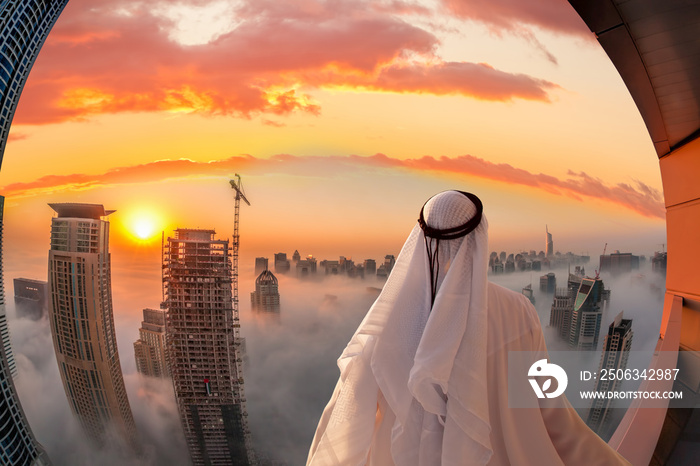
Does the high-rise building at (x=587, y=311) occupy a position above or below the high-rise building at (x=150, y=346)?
above

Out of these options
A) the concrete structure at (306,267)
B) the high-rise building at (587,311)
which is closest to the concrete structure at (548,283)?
the high-rise building at (587,311)

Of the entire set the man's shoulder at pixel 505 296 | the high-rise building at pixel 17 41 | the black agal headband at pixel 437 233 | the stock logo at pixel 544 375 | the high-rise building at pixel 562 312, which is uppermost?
the high-rise building at pixel 17 41

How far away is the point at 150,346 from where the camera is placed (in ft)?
13.8

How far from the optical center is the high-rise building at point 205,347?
388cm

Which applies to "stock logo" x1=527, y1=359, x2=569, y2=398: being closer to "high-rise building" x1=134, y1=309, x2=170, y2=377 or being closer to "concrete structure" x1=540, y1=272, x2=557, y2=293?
"concrete structure" x1=540, y1=272, x2=557, y2=293

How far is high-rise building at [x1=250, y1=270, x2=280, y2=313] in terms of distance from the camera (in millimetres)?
4430

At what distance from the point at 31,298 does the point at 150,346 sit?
3.40 ft

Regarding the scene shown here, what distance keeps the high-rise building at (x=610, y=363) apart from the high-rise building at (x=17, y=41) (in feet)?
13.1

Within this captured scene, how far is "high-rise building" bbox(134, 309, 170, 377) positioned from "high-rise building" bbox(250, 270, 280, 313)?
0.90 metres

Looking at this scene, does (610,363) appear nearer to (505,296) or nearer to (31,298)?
(505,296)

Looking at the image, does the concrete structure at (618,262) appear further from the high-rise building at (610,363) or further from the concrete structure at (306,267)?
the concrete structure at (306,267)

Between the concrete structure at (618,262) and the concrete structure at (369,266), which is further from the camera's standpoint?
the concrete structure at (369,266)

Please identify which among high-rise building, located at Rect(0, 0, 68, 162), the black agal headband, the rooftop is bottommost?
the black agal headband

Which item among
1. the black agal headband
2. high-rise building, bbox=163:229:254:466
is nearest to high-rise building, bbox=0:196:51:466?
high-rise building, bbox=163:229:254:466
